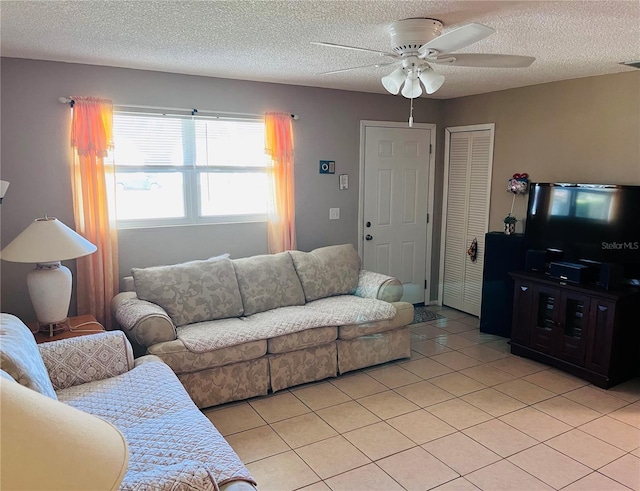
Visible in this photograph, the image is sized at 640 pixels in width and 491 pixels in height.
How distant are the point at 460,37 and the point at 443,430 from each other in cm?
227

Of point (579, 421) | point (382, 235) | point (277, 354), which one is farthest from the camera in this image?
point (382, 235)

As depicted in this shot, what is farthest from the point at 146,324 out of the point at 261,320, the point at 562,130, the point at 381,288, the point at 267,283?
the point at 562,130

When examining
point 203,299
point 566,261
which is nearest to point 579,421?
point 566,261

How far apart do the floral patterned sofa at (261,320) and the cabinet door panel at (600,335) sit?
136cm

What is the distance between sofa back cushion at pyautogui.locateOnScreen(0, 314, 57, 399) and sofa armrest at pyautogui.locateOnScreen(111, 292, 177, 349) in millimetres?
842

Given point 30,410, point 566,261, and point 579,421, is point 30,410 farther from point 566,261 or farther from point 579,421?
point 566,261

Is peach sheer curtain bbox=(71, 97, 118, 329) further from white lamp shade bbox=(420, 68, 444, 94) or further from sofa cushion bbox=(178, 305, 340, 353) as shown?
white lamp shade bbox=(420, 68, 444, 94)

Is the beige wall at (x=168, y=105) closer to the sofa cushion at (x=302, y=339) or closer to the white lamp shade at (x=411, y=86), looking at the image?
the sofa cushion at (x=302, y=339)

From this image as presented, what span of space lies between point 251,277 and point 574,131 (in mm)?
3034

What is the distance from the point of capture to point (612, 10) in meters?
2.22

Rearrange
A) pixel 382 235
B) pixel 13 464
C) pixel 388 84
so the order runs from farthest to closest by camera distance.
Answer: pixel 382 235
pixel 388 84
pixel 13 464

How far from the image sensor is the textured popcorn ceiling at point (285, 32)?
223 cm

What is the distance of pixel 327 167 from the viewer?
4703 mm

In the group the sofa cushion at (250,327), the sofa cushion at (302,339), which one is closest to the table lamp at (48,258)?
the sofa cushion at (250,327)
